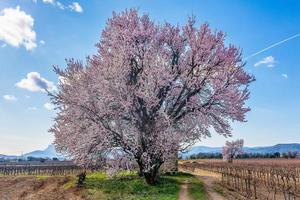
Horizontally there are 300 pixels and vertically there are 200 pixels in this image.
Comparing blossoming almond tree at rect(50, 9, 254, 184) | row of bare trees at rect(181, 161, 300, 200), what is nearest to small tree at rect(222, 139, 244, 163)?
row of bare trees at rect(181, 161, 300, 200)

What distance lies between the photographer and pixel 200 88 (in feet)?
108

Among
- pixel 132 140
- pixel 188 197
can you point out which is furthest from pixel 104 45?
pixel 188 197

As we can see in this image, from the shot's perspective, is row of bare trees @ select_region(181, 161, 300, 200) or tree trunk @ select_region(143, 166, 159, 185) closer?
row of bare trees @ select_region(181, 161, 300, 200)

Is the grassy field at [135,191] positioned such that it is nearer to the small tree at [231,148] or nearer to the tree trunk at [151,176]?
the tree trunk at [151,176]

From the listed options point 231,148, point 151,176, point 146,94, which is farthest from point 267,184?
point 231,148

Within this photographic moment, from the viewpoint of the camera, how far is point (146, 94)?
99.3 feet

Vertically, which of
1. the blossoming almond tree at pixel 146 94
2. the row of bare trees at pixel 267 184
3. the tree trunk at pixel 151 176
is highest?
the blossoming almond tree at pixel 146 94

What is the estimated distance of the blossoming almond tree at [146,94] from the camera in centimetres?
3045

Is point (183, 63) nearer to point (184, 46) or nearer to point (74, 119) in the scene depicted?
point (184, 46)

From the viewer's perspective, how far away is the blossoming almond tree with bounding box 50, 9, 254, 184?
30453 millimetres

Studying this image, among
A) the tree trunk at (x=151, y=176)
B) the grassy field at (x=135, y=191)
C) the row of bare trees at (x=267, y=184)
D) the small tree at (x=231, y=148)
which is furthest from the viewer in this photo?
the small tree at (x=231, y=148)

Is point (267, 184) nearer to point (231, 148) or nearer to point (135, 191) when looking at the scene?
point (135, 191)

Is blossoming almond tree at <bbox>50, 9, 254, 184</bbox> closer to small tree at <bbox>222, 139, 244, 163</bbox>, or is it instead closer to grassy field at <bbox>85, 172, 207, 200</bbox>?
grassy field at <bbox>85, 172, 207, 200</bbox>

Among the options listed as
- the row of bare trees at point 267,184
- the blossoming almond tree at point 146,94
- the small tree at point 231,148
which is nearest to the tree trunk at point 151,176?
the blossoming almond tree at point 146,94
